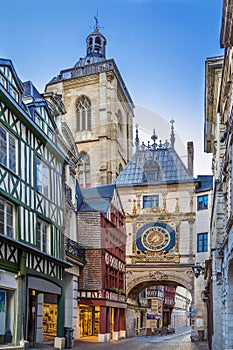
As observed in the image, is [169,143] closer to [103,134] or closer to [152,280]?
[103,134]

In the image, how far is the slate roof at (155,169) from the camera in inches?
1296

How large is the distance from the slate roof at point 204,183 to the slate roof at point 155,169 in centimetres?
56

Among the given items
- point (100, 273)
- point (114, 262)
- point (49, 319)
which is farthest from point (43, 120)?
point (114, 262)

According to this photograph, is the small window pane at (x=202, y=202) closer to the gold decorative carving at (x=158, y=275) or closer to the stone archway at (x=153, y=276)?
the stone archway at (x=153, y=276)

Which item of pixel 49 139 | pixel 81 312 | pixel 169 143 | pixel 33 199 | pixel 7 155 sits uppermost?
pixel 169 143

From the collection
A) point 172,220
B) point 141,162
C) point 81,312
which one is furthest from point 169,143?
point 81,312

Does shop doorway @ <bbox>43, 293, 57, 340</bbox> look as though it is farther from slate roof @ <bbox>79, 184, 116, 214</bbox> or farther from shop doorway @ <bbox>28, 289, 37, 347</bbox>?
slate roof @ <bbox>79, 184, 116, 214</bbox>

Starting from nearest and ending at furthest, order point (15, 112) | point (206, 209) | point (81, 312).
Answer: point (15, 112), point (81, 312), point (206, 209)

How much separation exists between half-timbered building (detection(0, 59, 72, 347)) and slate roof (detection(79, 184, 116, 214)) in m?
7.09

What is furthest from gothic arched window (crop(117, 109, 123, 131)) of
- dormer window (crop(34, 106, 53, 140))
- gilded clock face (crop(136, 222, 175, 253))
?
dormer window (crop(34, 106, 53, 140))

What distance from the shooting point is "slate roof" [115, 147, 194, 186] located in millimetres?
32906

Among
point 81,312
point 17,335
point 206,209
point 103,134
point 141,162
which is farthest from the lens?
point 103,134

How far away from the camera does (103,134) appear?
42.0m

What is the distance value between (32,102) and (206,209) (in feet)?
52.6
